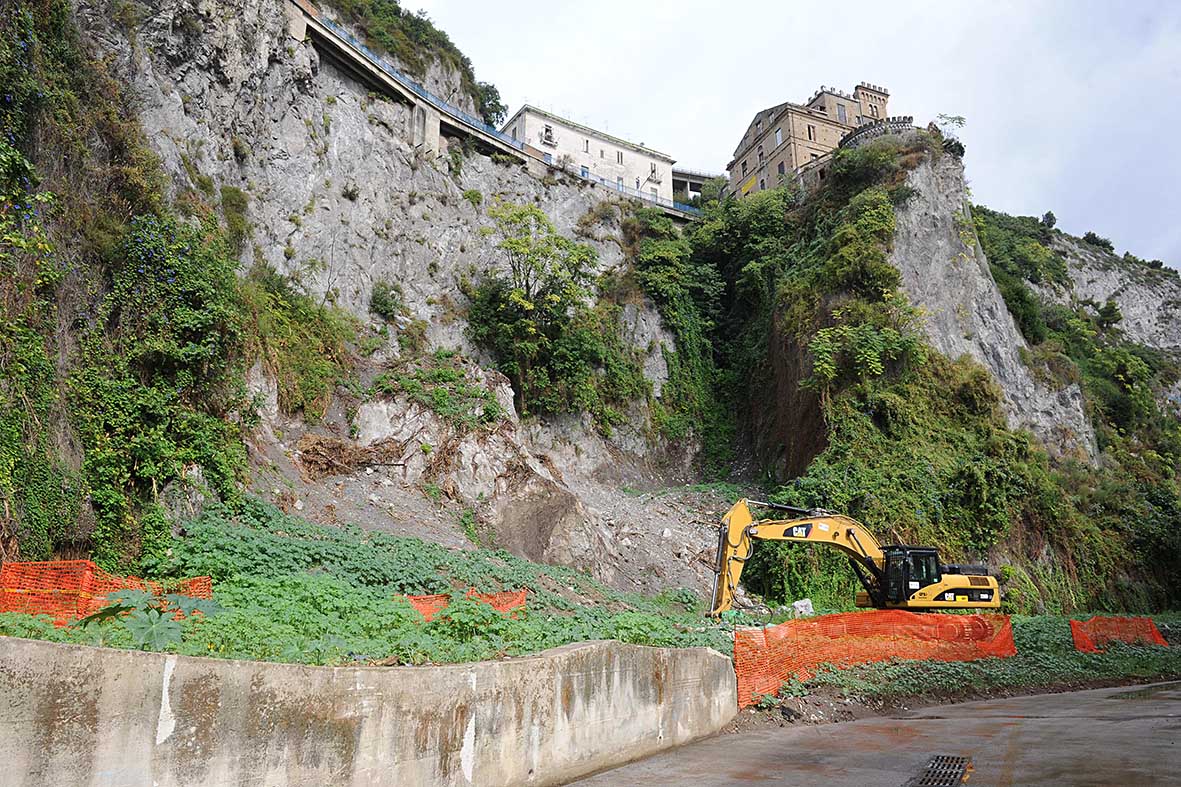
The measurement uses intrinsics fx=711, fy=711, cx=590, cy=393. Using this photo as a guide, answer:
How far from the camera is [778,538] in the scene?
558 inches

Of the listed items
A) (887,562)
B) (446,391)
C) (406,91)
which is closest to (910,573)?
(887,562)

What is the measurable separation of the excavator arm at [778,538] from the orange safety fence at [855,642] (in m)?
2.00

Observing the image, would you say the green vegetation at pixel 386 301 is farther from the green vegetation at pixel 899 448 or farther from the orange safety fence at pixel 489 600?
the green vegetation at pixel 899 448

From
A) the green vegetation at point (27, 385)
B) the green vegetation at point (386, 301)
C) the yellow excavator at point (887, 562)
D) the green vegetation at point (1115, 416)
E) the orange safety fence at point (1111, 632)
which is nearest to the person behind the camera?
the green vegetation at point (27, 385)

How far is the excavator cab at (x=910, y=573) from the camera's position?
14812 millimetres

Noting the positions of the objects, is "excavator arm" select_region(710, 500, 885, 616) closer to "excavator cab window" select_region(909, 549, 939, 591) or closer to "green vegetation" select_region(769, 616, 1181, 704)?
"excavator cab window" select_region(909, 549, 939, 591)

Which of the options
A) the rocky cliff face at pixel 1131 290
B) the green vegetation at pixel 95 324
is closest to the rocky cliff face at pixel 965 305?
the green vegetation at pixel 95 324

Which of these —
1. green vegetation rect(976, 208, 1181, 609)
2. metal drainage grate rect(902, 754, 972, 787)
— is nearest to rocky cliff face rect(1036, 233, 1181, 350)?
green vegetation rect(976, 208, 1181, 609)

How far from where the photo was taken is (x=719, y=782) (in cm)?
595

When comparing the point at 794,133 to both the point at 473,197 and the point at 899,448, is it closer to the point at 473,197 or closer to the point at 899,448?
the point at 473,197

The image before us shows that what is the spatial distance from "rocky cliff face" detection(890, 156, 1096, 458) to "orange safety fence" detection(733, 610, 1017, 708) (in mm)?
15021

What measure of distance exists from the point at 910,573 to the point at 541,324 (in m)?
15.7

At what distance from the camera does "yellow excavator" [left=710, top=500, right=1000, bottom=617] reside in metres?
14.2

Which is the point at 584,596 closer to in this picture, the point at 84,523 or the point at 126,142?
the point at 84,523
